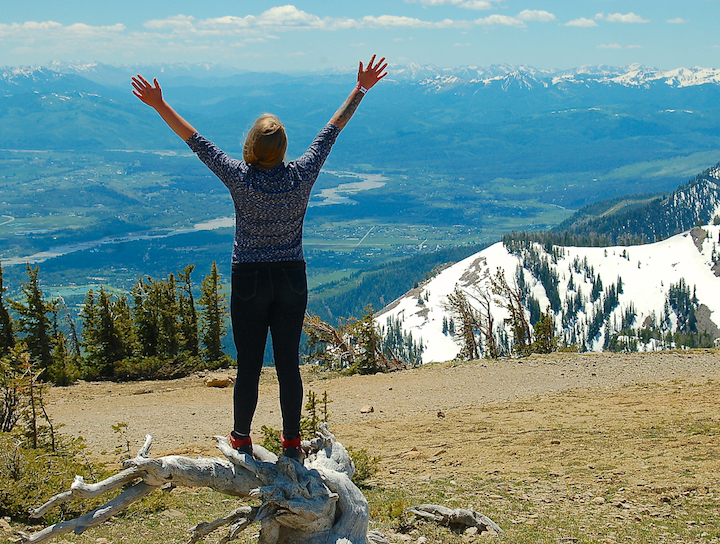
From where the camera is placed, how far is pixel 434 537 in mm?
8422

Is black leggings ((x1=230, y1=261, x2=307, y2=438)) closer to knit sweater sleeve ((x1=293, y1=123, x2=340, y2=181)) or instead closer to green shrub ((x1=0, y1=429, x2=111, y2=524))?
knit sweater sleeve ((x1=293, y1=123, x2=340, y2=181))

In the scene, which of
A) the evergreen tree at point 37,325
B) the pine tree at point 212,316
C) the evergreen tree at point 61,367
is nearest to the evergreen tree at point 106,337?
the evergreen tree at point 61,367

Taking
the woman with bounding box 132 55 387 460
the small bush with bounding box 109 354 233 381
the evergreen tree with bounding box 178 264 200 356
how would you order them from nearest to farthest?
the woman with bounding box 132 55 387 460 < the small bush with bounding box 109 354 233 381 < the evergreen tree with bounding box 178 264 200 356

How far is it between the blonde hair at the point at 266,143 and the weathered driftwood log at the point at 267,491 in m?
2.31

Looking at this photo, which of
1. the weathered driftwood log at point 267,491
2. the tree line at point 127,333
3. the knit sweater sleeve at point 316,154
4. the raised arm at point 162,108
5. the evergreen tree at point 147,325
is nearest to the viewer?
the weathered driftwood log at point 267,491

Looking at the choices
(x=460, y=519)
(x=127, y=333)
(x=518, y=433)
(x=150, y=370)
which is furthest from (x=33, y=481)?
(x=127, y=333)

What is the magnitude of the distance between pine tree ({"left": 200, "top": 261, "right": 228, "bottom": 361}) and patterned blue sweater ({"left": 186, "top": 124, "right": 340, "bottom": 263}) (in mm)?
28490

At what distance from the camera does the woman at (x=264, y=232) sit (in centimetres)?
483

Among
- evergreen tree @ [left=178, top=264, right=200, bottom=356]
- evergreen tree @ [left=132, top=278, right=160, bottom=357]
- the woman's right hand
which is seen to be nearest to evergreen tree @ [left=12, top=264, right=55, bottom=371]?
evergreen tree @ [left=132, top=278, right=160, bottom=357]

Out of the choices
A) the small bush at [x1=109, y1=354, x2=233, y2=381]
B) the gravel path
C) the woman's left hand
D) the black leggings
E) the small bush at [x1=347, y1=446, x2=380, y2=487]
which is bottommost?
the small bush at [x1=109, y1=354, x2=233, y2=381]

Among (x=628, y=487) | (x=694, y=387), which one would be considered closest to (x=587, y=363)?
(x=694, y=387)

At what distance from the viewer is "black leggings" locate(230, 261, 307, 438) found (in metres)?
4.93

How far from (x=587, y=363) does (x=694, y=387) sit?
4.74 m

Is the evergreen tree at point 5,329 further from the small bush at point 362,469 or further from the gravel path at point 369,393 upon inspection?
the small bush at point 362,469
